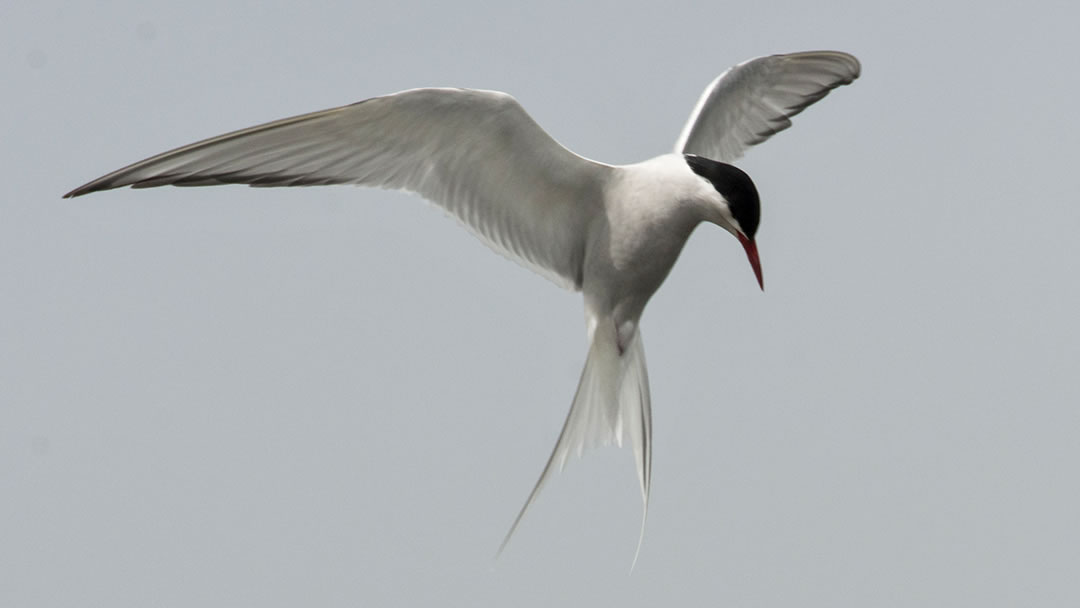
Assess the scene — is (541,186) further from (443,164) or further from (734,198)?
(734,198)

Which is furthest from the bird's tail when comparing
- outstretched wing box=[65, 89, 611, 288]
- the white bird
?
outstretched wing box=[65, 89, 611, 288]

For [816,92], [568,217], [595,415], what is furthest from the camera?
[816,92]

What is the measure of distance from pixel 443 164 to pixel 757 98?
1556 mm

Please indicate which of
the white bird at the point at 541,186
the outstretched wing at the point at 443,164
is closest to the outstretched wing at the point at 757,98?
the white bird at the point at 541,186

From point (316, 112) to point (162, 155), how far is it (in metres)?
0.47

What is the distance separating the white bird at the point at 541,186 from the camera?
373cm

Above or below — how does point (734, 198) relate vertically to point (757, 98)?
below

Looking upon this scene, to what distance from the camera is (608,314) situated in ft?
14.4

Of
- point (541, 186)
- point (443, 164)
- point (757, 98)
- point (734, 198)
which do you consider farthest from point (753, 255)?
point (757, 98)

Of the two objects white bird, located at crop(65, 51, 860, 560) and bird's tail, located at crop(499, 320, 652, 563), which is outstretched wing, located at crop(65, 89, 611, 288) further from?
bird's tail, located at crop(499, 320, 652, 563)

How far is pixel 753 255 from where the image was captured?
13.4 feet

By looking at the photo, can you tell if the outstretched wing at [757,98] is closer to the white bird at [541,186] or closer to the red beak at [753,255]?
the white bird at [541,186]

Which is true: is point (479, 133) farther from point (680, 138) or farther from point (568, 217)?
point (680, 138)

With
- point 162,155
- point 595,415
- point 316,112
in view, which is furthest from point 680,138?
point 162,155
